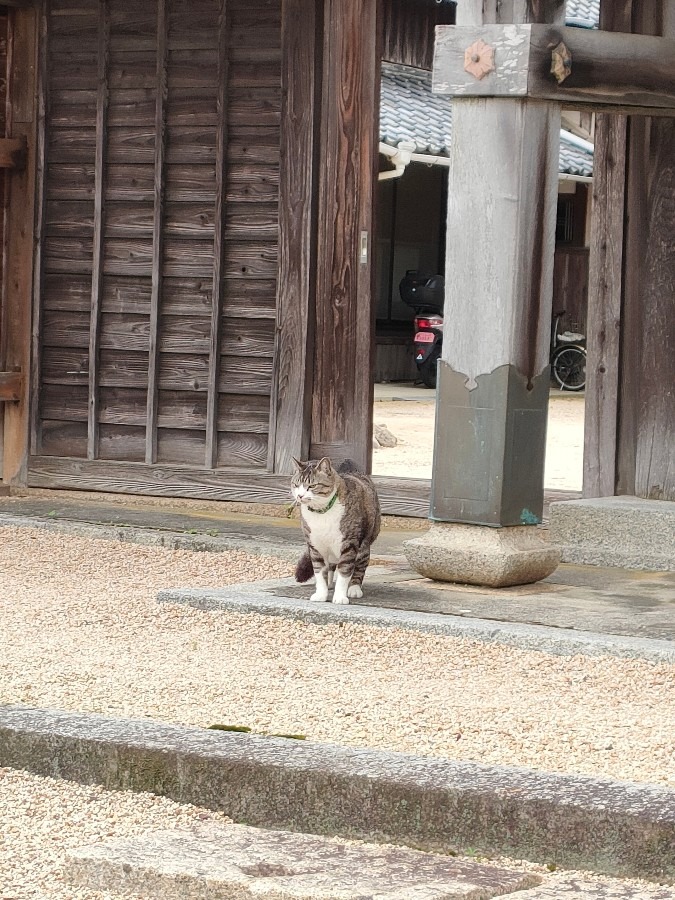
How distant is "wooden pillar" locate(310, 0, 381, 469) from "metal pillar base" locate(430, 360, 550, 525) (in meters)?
2.36

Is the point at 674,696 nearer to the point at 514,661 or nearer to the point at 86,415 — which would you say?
the point at 514,661

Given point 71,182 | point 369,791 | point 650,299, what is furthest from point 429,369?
Answer: point 369,791

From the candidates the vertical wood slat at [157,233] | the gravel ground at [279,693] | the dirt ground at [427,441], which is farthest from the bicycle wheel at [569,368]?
the gravel ground at [279,693]

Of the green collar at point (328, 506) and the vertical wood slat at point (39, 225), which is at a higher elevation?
the vertical wood slat at point (39, 225)

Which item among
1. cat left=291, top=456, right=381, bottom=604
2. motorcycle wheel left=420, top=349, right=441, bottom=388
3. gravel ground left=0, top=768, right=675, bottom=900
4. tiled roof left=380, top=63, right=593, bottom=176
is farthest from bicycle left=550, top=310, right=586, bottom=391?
gravel ground left=0, top=768, right=675, bottom=900

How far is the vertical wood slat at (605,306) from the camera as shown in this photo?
8055 millimetres

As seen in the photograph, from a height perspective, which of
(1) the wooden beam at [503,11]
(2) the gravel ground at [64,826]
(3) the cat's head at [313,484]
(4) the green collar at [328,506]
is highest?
(1) the wooden beam at [503,11]

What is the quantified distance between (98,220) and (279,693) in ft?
17.1

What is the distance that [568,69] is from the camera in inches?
251

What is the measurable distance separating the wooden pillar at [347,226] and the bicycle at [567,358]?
1118cm

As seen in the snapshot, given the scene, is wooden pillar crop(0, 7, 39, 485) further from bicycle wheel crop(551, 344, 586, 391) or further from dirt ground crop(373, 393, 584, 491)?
bicycle wheel crop(551, 344, 586, 391)

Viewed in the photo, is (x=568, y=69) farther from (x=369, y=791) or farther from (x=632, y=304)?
(x=369, y=791)

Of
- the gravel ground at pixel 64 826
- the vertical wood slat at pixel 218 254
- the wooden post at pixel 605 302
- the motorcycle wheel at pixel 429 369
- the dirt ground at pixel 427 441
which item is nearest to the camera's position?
the gravel ground at pixel 64 826

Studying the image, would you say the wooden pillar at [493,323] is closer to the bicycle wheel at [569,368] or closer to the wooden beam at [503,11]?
the wooden beam at [503,11]
